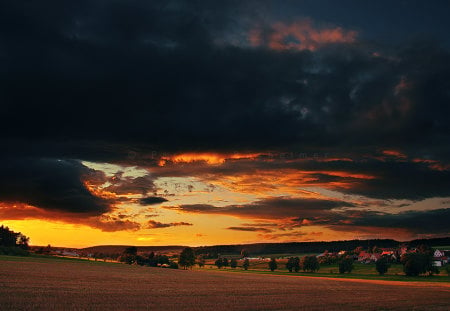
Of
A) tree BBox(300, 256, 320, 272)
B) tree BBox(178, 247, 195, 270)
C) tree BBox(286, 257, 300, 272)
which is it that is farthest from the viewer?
tree BBox(178, 247, 195, 270)

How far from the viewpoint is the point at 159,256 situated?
177250mm

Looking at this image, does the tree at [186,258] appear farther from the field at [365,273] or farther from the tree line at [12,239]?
the tree line at [12,239]

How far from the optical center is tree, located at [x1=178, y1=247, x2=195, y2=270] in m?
168

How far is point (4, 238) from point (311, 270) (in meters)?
117

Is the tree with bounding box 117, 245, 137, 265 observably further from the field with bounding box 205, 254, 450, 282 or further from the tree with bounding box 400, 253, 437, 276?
the tree with bounding box 400, 253, 437, 276

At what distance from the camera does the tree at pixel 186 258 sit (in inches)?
6614

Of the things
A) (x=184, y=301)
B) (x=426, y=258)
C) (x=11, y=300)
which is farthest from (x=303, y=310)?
(x=426, y=258)

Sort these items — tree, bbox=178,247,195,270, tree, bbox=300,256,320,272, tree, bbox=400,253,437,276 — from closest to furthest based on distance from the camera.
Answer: tree, bbox=400,253,437,276 → tree, bbox=300,256,320,272 → tree, bbox=178,247,195,270

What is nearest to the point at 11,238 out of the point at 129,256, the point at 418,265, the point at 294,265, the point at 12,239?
the point at 12,239

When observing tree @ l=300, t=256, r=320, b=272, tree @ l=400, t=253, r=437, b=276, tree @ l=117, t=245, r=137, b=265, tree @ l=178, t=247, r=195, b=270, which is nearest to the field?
tree @ l=400, t=253, r=437, b=276

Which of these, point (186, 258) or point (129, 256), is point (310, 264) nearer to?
point (186, 258)

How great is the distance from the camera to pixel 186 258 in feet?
553

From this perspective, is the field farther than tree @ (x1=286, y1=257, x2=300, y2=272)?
No

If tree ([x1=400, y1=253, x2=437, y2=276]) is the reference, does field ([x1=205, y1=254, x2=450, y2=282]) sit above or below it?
below
